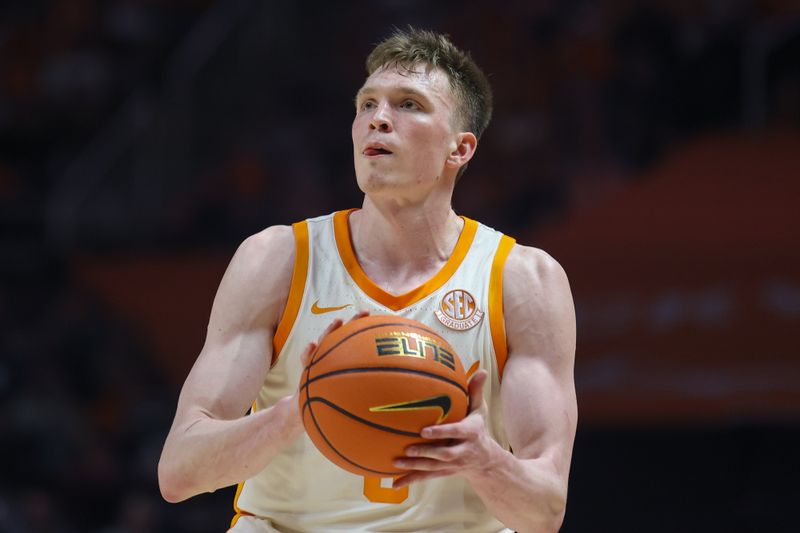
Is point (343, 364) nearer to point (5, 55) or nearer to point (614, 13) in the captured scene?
point (614, 13)

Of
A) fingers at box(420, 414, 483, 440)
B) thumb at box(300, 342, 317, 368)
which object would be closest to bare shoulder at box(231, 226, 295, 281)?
thumb at box(300, 342, 317, 368)

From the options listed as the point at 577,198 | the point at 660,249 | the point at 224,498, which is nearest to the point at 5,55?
the point at 224,498

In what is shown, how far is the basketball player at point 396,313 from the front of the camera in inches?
145

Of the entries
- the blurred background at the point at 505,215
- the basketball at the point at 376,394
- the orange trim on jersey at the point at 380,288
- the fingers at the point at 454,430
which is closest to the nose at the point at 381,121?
the orange trim on jersey at the point at 380,288

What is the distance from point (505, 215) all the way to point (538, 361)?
14.9ft

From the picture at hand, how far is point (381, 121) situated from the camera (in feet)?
12.7

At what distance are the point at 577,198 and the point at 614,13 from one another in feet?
5.20

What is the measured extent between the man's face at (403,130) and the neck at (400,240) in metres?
0.10

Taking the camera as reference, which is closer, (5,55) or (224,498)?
(224,498)

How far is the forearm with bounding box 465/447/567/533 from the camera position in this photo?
3.31m

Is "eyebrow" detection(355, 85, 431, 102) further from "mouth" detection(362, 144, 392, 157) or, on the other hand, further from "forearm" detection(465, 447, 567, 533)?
"forearm" detection(465, 447, 567, 533)

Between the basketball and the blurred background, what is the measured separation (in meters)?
4.72

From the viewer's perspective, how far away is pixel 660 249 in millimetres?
7691

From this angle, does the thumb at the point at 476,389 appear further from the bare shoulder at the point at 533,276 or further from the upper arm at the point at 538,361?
the bare shoulder at the point at 533,276
